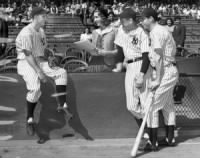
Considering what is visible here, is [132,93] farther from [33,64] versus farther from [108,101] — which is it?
→ [33,64]

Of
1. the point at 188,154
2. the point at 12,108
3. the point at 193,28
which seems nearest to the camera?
the point at 188,154

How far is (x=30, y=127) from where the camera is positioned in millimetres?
6332

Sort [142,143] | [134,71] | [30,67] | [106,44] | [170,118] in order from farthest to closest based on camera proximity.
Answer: [106,44]
[142,143]
[170,118]
[30,67]
[134,71]

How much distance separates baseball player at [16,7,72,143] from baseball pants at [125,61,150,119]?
94 centimetres

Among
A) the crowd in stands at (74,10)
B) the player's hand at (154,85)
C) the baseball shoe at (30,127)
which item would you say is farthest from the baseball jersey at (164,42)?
the crowd in stands at (74,10)

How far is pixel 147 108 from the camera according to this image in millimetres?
6000

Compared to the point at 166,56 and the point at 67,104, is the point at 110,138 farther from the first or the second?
the point at 166,56

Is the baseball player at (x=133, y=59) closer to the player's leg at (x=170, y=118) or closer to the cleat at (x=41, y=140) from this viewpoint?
the player's leg at (x=170, y=118)

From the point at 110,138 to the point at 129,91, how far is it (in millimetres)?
981

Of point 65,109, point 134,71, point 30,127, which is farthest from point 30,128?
point 134,71

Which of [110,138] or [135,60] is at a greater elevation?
[135,60]

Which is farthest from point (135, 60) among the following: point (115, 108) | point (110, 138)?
point (110, 138)

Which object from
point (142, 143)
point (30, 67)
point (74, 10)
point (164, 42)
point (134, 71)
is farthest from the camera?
point (74, 10)

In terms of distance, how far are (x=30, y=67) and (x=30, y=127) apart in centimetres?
90
